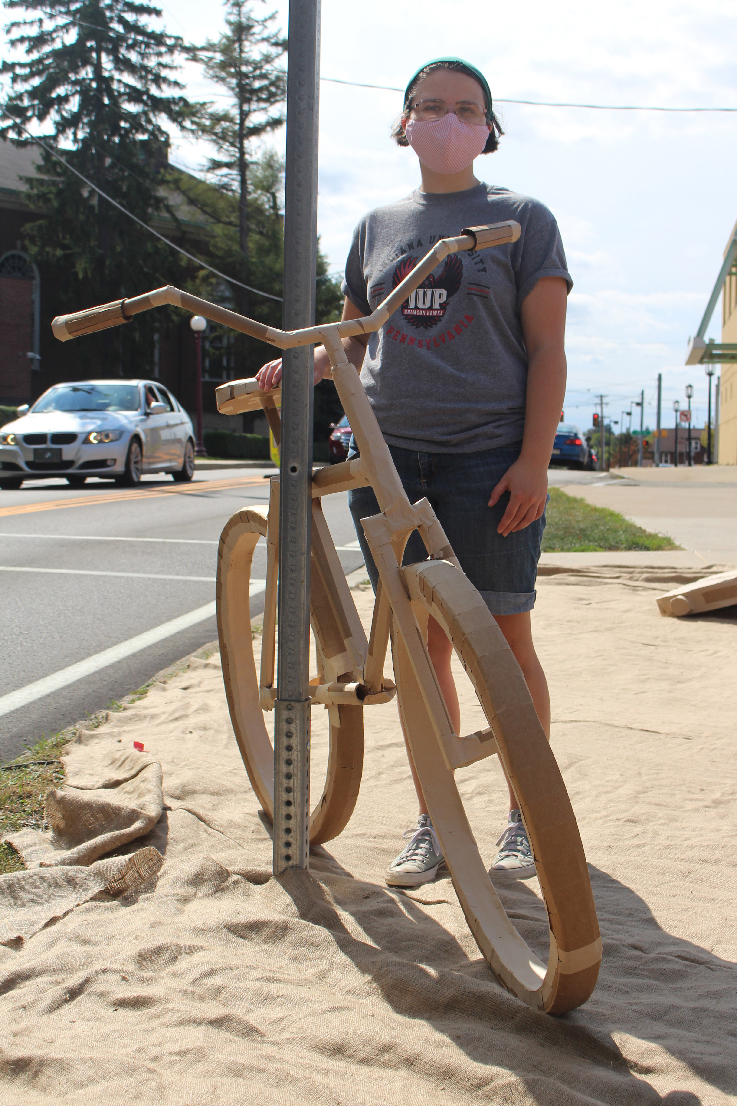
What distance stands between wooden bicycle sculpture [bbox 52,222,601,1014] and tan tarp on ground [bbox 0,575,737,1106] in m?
0.15

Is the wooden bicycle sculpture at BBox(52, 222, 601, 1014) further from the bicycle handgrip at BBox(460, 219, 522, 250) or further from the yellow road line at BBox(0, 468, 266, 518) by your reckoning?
the yellow road line at BBox(0, 468, 266, 518)

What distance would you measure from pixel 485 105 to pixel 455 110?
0.10 m

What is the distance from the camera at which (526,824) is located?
168 cm

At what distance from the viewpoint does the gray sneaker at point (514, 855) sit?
2521 millimetres

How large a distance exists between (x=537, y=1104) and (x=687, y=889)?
41.1 inches

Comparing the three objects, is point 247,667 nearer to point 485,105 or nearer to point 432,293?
point 432,293

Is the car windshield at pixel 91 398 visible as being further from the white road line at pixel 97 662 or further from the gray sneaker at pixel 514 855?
the gray sneaker at pixel 514 855

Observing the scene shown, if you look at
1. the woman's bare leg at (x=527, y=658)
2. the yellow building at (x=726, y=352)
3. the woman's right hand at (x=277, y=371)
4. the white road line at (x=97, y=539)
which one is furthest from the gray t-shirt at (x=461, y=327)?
the yellow building at (x=726, y=352)

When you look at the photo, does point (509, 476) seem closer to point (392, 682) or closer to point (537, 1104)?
point (392, 682)

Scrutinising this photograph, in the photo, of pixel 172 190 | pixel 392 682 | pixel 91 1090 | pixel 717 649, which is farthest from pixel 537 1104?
pixel 172 190

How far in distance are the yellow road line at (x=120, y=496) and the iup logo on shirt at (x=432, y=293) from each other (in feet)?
30.7

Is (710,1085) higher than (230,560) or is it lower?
lower

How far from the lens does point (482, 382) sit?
2.43m

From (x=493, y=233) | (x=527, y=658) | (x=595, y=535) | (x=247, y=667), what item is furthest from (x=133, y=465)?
(x=493, y=233)
